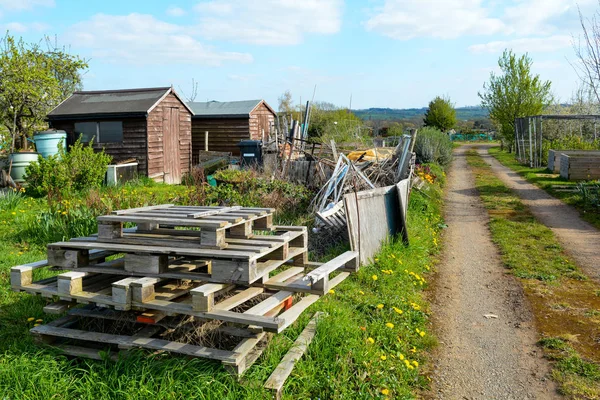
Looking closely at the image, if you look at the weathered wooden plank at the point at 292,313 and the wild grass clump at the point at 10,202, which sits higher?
the wild grass clump at the point at 10,202

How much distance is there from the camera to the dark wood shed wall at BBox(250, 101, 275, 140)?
23688mm

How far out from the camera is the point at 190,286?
171 inches

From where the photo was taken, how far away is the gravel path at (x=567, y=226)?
8.24m

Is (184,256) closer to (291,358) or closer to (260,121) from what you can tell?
(291,358)

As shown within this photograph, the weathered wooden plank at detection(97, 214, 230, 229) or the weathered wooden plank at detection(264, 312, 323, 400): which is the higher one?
the weathered wooden plank at detection(97, 214, 230, 229)

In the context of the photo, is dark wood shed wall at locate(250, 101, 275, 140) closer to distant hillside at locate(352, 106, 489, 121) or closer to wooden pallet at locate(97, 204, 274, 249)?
wooden pallet at locate(97, 204, 274, 249)

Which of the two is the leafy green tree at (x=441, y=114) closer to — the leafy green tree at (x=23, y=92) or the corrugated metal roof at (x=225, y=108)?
the corrugated metal roof at (x=225, y=108)

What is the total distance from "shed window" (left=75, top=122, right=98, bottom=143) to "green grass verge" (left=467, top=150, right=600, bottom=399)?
550 inches

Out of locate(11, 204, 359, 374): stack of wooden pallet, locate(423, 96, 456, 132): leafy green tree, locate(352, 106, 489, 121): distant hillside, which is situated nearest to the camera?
locate(11, 204, 359, 374): stack of wooden pallet

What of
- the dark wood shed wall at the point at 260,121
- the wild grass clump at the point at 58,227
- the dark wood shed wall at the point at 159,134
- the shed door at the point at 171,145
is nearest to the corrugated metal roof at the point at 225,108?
the dark wood shed wall at the point at 260,121

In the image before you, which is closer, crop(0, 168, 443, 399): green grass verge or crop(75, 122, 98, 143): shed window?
crop(0, 168, 443, 399): green grass verge

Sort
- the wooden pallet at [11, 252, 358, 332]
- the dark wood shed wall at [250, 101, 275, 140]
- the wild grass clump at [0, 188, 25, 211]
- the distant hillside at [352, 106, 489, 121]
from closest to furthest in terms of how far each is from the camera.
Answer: the wooden pallet at [11, 252, 358, 332]
the wild grass clump at [0, 188, 25, 211]
the dark wood shed wall at [250, 101, 275, 140]
the distant hillside at [352, 106, 489, 121]

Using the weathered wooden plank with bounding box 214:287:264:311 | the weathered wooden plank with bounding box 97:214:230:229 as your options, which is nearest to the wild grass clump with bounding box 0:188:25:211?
the weathered wooden plank with bounding box 97:214:230:229

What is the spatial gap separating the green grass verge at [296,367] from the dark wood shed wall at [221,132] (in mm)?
17607
